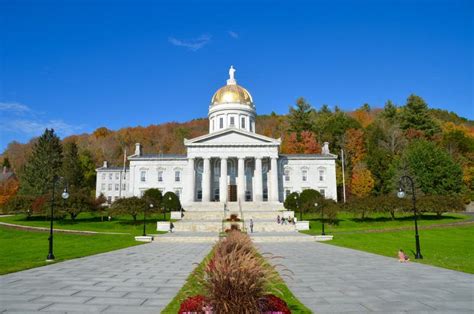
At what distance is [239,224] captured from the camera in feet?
130

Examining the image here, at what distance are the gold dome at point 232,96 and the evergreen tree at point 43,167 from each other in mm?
34962

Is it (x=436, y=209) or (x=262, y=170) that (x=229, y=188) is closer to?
(x=262, y=170)

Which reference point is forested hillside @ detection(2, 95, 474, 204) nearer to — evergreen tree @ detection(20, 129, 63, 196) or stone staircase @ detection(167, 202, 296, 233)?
evergreen tree @ detection(20, 129, 63, 196)

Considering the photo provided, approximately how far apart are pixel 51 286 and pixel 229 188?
51.9m

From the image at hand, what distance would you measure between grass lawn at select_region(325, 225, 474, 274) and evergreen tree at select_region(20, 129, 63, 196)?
5502 cm

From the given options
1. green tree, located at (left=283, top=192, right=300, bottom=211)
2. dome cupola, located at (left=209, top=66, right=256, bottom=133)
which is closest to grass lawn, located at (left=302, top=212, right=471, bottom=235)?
green tree, located at (left=283, top=192, right=300, bottom=211)

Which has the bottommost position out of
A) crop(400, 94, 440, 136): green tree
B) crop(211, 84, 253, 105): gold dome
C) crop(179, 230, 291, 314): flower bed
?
crop(179, 230, 291, 314): flower bed

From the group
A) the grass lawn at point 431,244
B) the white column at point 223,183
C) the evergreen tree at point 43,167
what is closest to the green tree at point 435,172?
the grass lawn at point 431,244

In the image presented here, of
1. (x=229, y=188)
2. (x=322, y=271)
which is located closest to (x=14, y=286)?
(x=322, y=271)

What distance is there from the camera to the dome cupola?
2657 inches

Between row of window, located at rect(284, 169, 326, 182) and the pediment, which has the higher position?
the pediment

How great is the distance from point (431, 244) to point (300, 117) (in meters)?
67.3

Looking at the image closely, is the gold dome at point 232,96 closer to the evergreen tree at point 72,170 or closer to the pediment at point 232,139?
the pediment at point 232,139

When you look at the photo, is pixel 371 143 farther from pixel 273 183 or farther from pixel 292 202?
pixel 292 202
